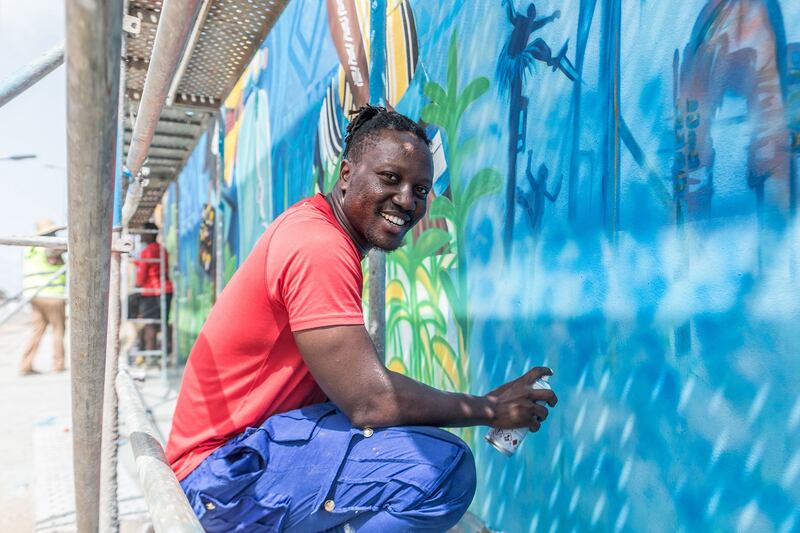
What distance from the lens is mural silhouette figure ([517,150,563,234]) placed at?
2.32 meters

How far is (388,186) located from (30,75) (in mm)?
1225

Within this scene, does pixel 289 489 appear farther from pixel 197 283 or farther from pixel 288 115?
pixel 197 283

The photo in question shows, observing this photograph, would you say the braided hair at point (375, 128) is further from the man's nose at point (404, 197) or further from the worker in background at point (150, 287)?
the worker in background at point (150, 287)

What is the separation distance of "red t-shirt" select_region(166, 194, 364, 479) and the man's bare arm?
0.09m

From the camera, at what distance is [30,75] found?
6.51 ft

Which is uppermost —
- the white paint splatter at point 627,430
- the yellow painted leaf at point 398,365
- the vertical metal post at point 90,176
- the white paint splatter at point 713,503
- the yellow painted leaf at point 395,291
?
the vertical metal post at point 90,176

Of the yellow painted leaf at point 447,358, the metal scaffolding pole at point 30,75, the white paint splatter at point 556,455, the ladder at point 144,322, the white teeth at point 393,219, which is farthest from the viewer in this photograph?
the ladder at point 144,322

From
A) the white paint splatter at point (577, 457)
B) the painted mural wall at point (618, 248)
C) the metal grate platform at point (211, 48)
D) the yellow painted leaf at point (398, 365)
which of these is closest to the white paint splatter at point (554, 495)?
the painted mural wall at point (618, 248)

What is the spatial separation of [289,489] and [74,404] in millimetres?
609

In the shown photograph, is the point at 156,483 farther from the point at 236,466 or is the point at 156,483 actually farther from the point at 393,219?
the point at 393,219

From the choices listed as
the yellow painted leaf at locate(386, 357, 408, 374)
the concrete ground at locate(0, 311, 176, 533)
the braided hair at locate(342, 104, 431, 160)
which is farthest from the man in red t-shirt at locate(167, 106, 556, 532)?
the yellow painted leaf at locate(386, 357, 408, 374)

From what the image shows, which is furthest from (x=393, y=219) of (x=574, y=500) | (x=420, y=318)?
(x=420, y=318)

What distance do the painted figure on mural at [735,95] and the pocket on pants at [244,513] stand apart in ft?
4.74

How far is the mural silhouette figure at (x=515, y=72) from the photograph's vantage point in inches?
93.6
